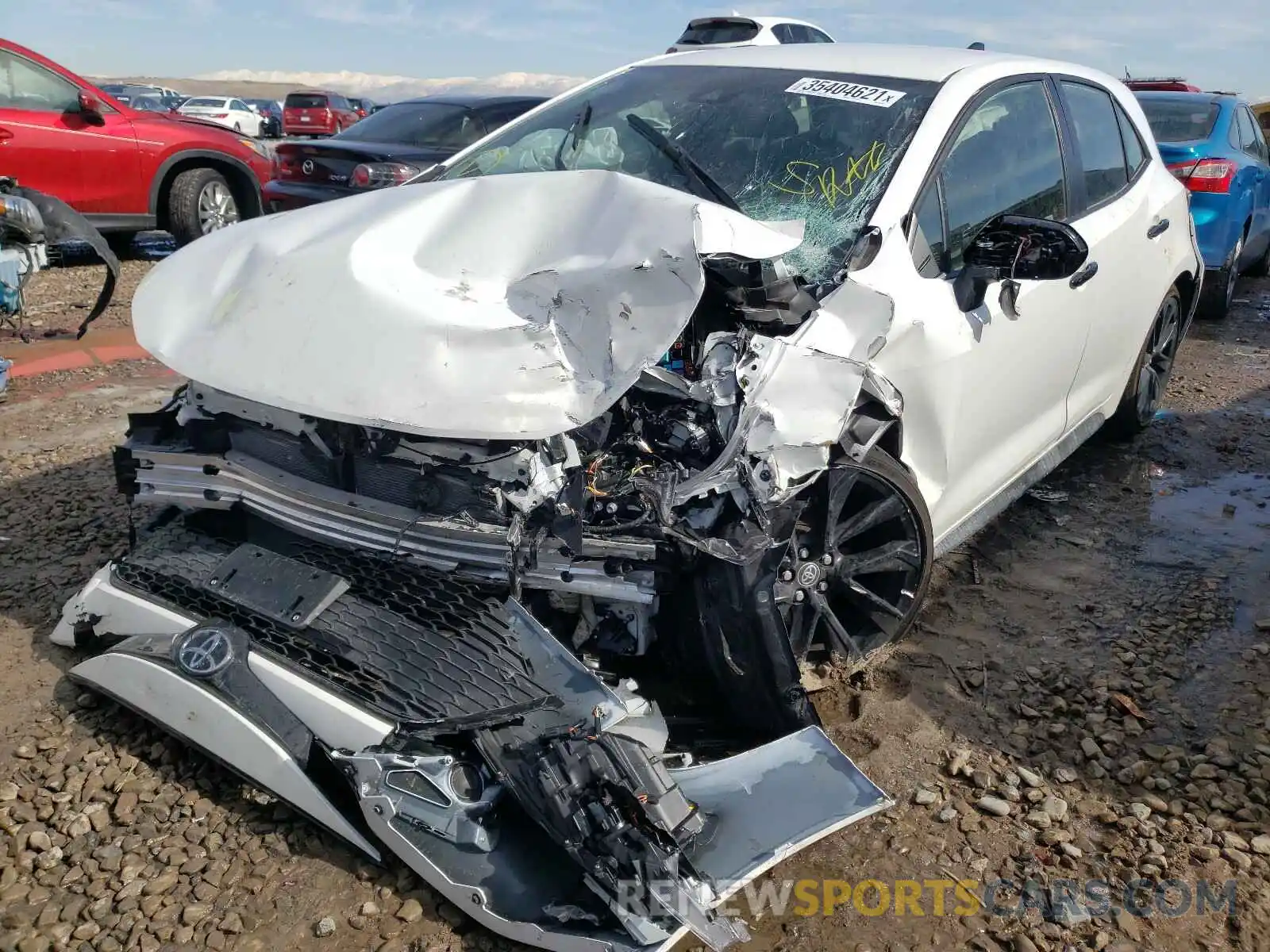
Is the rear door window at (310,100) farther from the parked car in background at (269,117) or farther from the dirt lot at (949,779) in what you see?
the dirt lot at (949,779)

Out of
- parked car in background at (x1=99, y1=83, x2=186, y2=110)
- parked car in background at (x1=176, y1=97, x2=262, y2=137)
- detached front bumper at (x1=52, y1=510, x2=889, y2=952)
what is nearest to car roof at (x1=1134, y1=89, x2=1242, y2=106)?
detached front bumper at (x1=52, y1=510, x2=889, y2=952)

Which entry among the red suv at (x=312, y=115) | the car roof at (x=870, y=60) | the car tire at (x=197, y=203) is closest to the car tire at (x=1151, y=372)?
the car roof at (x=870, y=60)

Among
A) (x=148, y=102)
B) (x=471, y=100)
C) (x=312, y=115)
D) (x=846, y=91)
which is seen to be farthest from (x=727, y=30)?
(x=312, y=115)

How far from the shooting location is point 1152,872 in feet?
7.63

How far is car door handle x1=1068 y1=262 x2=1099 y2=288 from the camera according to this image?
348cm

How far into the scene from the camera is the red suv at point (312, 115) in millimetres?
30453

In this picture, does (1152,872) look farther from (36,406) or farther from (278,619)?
(36,406)

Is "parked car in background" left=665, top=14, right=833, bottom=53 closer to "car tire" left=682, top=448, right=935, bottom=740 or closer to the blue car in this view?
the blue car

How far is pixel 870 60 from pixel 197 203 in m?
7.14

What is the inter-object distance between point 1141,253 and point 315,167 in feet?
21.2

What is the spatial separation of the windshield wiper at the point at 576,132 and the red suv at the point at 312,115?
1157 inches

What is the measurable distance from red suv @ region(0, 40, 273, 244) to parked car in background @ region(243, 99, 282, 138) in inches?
952

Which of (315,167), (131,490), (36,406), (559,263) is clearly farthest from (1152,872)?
(315,167)

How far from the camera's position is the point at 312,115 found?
30578 millimetres
